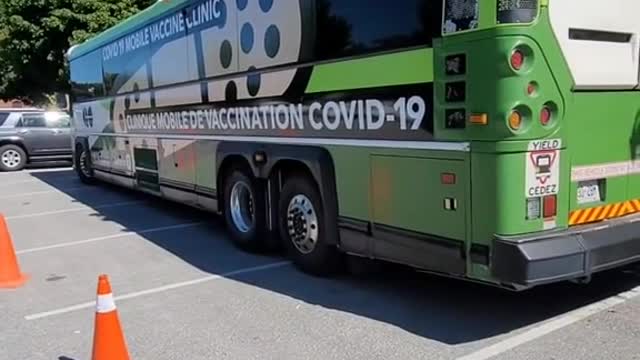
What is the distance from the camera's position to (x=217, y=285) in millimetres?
6391

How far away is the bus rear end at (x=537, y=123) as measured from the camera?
13.9 feet

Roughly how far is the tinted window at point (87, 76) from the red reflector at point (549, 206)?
1072 centimetres

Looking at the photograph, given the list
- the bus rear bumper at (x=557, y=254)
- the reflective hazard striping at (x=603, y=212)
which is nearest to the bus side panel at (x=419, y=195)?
the bus rear bumper at (x=557, y=254)

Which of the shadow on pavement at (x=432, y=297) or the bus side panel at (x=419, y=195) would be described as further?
the shadow on pavement at (x=432, y=297)

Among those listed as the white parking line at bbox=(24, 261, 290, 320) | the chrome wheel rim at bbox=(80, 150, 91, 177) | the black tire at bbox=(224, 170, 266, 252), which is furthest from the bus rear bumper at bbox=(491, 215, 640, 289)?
the chrome wheel rim at bbox=(80, 150, 91, 177)

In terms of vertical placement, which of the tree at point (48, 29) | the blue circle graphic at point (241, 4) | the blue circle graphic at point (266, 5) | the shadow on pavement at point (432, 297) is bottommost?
the shadow on pavement at point (432, 297)

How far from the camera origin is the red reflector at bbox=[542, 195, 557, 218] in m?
4.47

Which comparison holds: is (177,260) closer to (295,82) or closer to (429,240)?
(295,82)

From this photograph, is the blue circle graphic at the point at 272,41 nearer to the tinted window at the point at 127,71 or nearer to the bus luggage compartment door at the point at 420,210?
the bus luggage compartment door at the point at 420,210

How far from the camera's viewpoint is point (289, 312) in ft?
17.9

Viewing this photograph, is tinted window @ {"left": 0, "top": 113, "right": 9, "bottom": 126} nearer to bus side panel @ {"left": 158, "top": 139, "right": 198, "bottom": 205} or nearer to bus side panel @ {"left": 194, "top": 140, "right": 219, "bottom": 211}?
bus side panel @ {"left": 158, "top": 139, "right": 198, "bottom": 205}

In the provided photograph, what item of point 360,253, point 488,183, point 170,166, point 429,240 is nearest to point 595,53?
point 488,183

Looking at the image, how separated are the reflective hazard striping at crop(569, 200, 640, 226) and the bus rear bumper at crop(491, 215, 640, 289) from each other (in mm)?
71

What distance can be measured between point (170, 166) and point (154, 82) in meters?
1.36
